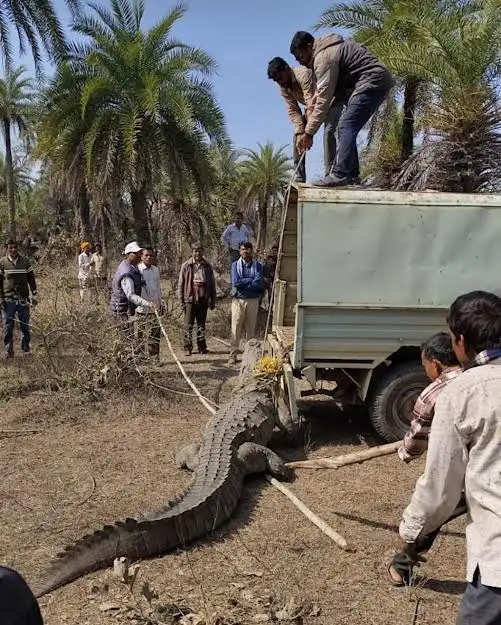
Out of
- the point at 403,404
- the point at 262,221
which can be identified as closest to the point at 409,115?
the point at 403,404

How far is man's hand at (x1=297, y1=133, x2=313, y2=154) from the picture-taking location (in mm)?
6418

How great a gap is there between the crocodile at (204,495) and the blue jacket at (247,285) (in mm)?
3212

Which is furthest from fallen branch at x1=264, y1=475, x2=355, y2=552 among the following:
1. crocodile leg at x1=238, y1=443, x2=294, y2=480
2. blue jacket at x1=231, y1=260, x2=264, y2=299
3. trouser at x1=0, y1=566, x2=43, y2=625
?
blue jacket at x1=231, y1=260, x2=264, y2=299

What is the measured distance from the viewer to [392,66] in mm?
10992

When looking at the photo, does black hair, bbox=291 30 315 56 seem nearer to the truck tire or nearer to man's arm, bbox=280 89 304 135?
man's arm, bbox=280 89 304 135

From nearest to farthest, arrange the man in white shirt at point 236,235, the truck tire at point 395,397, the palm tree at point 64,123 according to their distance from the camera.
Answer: the truck tire at point 395,397
the man in white shirt at point 236,235
the palm tree at point 64,123

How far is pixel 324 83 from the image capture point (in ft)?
19.8

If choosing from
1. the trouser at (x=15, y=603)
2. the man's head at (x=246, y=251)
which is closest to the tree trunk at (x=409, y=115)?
the man's head at (x=246, y=251)

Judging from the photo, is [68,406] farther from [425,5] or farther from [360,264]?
[425,5]

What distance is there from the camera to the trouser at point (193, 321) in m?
Result: 10.4

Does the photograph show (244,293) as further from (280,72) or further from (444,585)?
(444,585)

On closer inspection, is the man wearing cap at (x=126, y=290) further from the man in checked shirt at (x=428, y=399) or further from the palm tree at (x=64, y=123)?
the palm tree at (x=64, y=123)

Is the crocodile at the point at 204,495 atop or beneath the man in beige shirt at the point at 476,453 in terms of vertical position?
beneath

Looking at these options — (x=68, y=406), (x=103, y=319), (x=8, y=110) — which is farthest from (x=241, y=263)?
(x=8, y=110)
